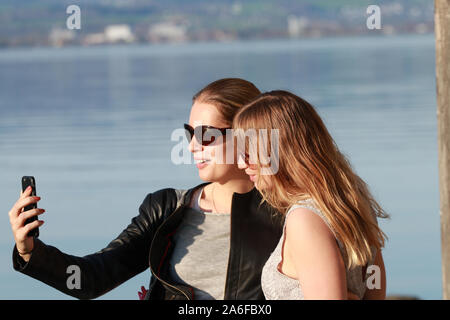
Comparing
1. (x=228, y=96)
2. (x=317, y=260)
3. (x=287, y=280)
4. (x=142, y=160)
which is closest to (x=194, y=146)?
(x=228, y=96)

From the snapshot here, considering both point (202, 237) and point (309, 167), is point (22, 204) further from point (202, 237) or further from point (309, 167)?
point (309, 167)

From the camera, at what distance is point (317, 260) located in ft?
8.75

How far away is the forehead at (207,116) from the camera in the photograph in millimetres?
3414

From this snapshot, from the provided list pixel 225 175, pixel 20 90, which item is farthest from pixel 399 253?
pixel 20 90

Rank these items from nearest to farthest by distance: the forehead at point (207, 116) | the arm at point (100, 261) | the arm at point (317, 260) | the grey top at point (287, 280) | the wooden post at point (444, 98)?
1. the arm at point (317, 260)
2. the grey top at point (287, 280)
3. the arm at point (100, 261)
4. the forehead at point (207, 116)
5. the wooden post at point (444, 98)

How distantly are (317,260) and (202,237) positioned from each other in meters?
0.84

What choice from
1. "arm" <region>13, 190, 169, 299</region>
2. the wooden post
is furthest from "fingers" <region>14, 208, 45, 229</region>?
the wooden post

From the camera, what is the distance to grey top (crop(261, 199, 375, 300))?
278 centimetres

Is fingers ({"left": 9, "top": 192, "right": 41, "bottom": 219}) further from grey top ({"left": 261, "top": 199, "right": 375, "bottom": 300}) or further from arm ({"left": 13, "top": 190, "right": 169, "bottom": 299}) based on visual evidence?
grey top ({"left": 261, "top": 199, "right": 375, "bottom": 300})

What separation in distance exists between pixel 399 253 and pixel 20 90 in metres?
29.6

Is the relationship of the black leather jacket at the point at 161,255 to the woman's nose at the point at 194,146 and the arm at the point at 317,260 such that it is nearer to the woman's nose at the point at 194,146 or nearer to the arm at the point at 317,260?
Result: the woman's nose at the point at 194,146

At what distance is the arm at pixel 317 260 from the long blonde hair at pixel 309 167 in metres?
0.09

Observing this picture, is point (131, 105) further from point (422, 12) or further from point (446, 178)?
point (422, 12)

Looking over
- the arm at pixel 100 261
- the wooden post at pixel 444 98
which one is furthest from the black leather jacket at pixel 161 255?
the wooden post at pixel 444 98
